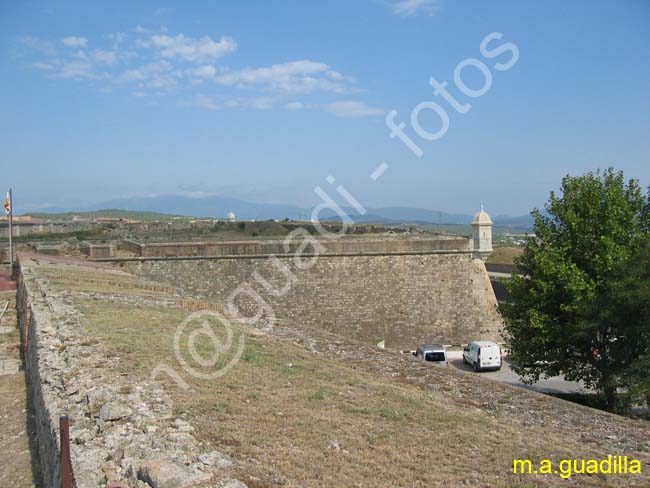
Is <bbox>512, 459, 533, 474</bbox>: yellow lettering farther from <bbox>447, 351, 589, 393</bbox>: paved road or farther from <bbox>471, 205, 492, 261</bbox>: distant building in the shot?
<bbox>471, 205, 492, 261</bbox>: distant building

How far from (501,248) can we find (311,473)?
48.1m

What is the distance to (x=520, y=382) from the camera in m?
16.9

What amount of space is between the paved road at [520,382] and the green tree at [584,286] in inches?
86.3

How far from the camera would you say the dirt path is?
4500 millimetres

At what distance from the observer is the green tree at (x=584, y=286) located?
457 inches

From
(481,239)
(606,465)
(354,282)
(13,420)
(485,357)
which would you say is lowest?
(485,357)

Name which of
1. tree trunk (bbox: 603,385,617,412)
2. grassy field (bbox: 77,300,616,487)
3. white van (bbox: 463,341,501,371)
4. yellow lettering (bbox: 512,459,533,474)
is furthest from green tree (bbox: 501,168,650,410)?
yellow lettering (bbox: 512,459,533,474)

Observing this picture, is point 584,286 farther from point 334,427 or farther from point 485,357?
point 334,427

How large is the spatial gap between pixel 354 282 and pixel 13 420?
14982 mm

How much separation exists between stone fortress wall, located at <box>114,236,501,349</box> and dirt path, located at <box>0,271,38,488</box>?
9078 millimetres

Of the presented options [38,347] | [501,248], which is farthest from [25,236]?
[501,248]

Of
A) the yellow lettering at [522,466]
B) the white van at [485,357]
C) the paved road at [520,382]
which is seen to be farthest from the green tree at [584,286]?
the yellow lettering at [522,466]

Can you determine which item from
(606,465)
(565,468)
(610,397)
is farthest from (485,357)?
(565,468)

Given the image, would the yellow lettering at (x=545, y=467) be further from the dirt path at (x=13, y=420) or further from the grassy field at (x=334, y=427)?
the dirt path at (x=13, y=420)
